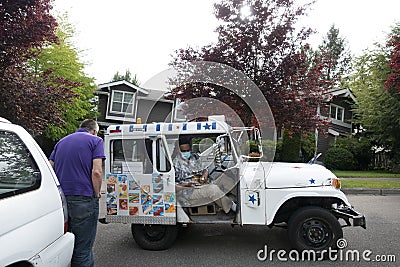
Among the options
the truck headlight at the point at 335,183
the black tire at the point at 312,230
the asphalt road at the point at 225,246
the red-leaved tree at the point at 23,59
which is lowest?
the asphalt road at the point at 225,246

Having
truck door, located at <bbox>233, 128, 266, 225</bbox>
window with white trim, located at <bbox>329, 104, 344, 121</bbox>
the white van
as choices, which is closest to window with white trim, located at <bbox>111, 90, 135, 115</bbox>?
window with white trim, located at <bbox>329, 104, 344, 121</bbox>

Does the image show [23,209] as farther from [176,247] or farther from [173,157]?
[176,247]

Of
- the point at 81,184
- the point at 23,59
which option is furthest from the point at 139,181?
the point at 23,59

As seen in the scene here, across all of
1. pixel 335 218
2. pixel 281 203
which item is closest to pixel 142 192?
pixel 281 203

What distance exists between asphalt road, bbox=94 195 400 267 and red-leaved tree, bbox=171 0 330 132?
4.24 metres

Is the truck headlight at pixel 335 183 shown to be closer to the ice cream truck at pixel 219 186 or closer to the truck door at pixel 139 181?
the ice cream truck at pixel 219 186

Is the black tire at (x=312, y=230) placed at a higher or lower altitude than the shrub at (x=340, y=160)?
lower

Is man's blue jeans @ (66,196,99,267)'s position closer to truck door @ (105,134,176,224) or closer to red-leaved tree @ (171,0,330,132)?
truck door @ (105,134,176,224)

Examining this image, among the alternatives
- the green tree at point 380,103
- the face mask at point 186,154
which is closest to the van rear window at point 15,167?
the face mask at point 186,154

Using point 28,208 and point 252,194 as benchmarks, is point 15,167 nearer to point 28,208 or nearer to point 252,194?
point 28,208

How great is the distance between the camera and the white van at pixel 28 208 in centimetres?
235

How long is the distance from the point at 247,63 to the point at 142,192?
6572mm

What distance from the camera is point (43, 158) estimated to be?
10.0ft

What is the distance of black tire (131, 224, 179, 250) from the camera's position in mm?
5410
